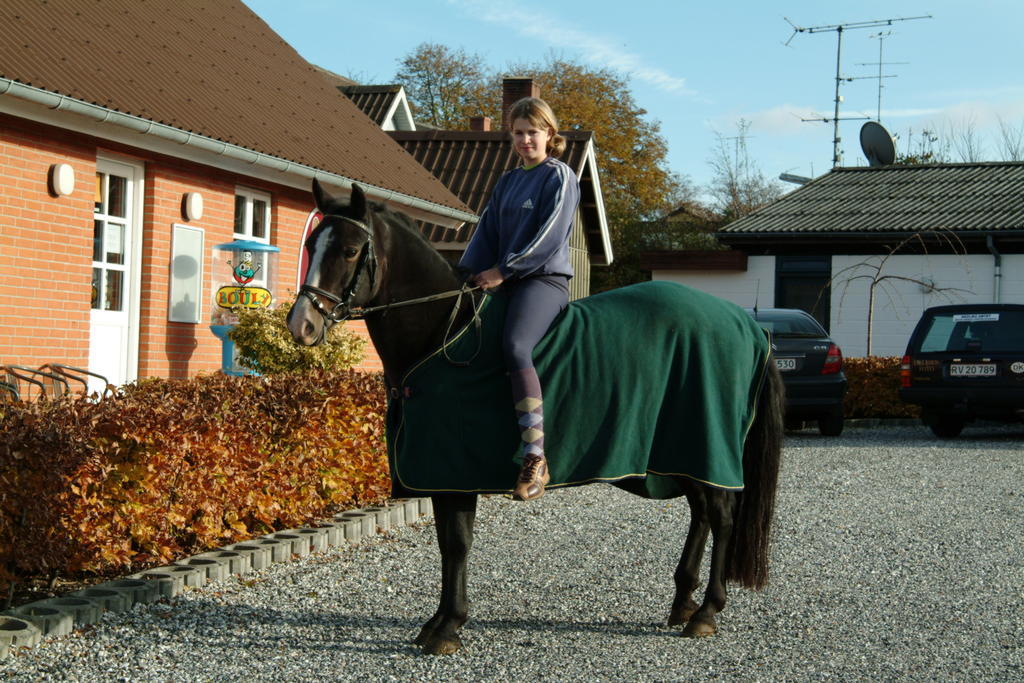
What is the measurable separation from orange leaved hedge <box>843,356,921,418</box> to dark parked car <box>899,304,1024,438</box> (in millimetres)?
2916

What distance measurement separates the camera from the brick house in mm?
10117

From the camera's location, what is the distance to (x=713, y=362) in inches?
207

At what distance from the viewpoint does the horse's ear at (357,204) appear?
15.1ft

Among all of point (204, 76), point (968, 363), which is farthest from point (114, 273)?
point (968, 363)

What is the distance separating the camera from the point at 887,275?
27.0m

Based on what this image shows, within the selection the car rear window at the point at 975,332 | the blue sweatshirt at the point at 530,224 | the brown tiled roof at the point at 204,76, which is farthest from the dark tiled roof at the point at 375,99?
the blue sweatshirt at the point at 530,224

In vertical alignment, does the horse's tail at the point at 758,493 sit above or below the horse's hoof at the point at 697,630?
above

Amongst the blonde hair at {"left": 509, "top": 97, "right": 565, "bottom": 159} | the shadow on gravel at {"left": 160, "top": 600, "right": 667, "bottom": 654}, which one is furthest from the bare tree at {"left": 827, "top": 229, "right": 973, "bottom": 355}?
the blonde hair at {"left": 509, "top": 97, "right": 565, "bottom": 159}

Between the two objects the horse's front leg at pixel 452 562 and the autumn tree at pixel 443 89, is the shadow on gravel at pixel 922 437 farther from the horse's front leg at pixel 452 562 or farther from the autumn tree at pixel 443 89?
the autumn tree at pixel 443 89

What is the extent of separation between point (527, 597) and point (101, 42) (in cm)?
880

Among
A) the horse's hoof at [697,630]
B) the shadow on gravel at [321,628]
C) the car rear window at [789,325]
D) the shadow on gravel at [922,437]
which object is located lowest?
the shadow on gravel at [922,437]

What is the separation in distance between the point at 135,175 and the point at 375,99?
18.6 m

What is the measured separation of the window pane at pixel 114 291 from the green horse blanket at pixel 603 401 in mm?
7605

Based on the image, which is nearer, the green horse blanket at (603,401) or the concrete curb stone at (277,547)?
the green horse blanket at (603,401)
